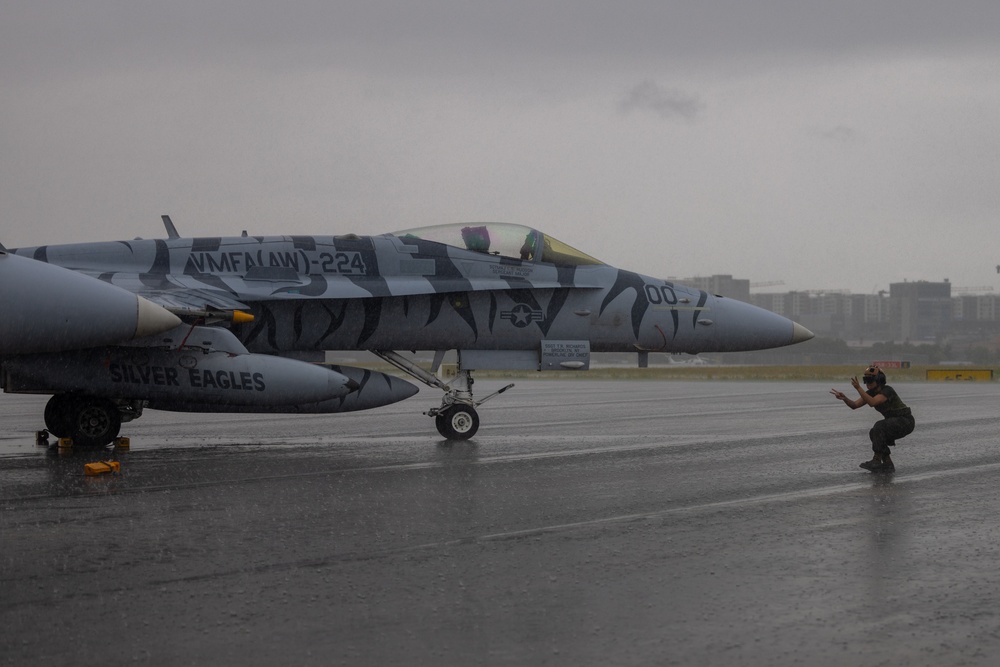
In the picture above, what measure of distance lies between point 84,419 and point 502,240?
6.13 m

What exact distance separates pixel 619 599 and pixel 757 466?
22.4 feet

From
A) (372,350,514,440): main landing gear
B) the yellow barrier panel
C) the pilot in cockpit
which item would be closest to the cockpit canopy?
the pilot in cockpit

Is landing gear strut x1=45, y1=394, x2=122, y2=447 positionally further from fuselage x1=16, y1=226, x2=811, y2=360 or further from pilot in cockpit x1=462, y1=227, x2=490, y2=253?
pilot in cockpit x1=462, y1=227, x2=490, y2=253

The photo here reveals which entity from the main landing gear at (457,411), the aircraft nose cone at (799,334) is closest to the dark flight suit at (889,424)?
the aircraft nose cone at (799,334)

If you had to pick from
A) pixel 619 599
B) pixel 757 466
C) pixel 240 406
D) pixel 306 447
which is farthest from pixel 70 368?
pixel 619 599

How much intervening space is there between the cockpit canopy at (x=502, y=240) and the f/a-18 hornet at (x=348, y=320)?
0.02 m

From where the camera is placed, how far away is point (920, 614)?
572cm

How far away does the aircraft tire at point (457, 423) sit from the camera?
1583 cm

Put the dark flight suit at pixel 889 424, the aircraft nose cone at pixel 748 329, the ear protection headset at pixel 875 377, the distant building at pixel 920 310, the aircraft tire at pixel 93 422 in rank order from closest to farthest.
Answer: the dark flight suit at pixel 889 424
the ear protection headset at pixel 875 377
the aircraft tire at pixel 93 422
the aircraft nose cone at pixel 748 329
the distant building at pixel 920 310

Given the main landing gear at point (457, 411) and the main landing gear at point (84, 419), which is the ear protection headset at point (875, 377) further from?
the main landing gear at point (84, 419)

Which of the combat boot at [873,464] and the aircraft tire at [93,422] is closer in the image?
the combat boot at [873,464]

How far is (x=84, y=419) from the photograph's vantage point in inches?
572

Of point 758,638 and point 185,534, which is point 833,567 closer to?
point 758,638

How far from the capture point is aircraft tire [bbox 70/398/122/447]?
571 inches
